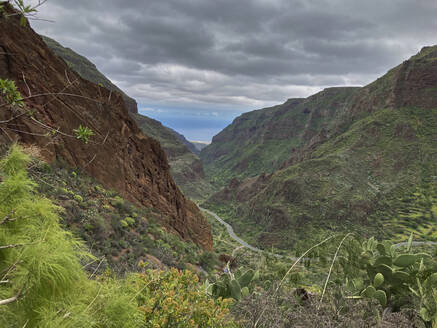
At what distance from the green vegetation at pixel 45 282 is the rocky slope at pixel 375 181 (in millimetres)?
46375

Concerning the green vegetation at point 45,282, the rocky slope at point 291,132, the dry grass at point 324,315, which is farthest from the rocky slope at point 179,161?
the dry grass at point 324,315

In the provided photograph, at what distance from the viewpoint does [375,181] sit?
60.8 meters

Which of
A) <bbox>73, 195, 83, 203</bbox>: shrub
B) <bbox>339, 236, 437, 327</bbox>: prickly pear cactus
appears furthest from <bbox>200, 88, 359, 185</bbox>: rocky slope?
<bbox>339, 236, 437, 327</bbox>: prickly pear cactus

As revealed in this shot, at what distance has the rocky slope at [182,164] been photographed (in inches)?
4638

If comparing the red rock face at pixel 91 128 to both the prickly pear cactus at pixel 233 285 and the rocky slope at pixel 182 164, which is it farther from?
the rocky slope at pixel 182 164

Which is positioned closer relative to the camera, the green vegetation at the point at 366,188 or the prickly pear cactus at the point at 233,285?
the prickly pear cactus at the point at 233,285

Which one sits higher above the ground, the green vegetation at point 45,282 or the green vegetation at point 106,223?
the green vegetation at point 45,282

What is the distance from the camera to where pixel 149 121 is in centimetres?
12638

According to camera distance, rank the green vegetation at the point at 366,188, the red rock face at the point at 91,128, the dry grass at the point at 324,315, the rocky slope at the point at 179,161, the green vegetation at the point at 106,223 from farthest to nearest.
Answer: the rocky slope at the point at 179,161
the green vegetation at the point at 366,188
the red rock face at the point at 91,128
the green vegetation at the point at 106,223
the dry grass at the point at 324,315

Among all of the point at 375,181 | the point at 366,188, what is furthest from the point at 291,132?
the point at 366,188

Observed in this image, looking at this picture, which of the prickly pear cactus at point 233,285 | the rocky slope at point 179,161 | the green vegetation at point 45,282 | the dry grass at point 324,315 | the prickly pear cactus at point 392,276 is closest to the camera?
the green vegetation at point 45,282

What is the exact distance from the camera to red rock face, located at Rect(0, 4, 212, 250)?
47.1 ft

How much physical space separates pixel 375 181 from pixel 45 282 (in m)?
71.9

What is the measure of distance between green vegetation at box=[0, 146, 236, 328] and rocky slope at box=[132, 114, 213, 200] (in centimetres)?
11175
